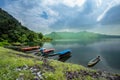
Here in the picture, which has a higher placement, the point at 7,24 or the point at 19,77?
the point at 7,24

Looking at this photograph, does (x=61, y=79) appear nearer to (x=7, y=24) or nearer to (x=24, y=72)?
(x=24, y=72)

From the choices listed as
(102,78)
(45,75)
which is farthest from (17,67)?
(102,78)

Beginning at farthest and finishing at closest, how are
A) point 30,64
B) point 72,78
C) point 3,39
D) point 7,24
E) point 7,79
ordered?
point 7,24
point 3,39
point 30,64
point 72,78
point 7,79

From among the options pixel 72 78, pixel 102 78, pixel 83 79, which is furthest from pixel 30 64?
pixel 102 78

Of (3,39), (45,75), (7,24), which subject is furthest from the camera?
(7,24)

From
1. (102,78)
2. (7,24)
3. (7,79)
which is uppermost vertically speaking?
(7,24)

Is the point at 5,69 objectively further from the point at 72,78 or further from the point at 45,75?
the point at 72,78

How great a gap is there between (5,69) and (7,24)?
338 feet

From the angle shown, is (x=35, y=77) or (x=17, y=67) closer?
(x=35, y=77)

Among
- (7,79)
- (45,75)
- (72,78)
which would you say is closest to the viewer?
(7,79)

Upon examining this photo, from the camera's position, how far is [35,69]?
1396cm

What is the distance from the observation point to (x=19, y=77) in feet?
40.4

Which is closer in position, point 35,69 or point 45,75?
point 45,75

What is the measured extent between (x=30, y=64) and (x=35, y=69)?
157 cm
